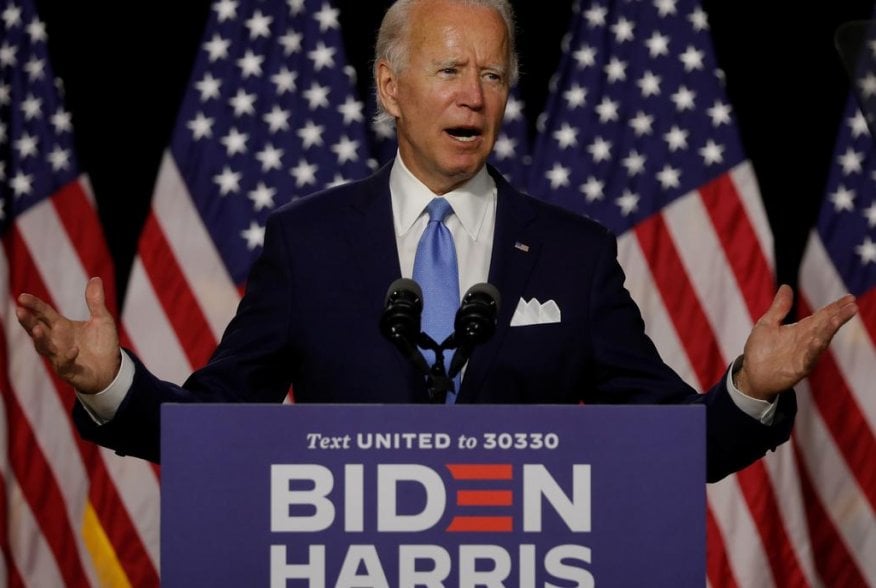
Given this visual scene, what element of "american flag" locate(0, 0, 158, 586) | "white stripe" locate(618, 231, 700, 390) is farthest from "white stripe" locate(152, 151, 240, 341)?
"white stripe" locate(618, 231, 700, 390)

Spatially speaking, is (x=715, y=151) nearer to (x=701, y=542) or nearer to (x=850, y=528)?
(x=850, y=528)

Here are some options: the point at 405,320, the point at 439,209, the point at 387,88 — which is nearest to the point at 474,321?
the point at 405,320

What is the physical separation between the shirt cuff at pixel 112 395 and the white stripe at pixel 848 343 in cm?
286

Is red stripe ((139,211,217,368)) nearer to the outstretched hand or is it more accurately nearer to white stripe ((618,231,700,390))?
white stripe ((618,231,700,390))

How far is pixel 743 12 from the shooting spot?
4.24 meters

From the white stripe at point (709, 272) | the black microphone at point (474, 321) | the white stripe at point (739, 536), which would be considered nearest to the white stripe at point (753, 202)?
the white stripe at point (709, 272)

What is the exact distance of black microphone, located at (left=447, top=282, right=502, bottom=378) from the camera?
5.07ft

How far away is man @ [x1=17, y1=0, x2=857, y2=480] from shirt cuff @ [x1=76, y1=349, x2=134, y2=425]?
12 centimetres

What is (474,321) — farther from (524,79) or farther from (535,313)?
(524,79)

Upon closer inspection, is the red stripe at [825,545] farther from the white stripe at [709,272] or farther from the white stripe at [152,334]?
the white stripe at [152,334]

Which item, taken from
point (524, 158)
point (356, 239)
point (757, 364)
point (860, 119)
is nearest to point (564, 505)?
point (757, 364)

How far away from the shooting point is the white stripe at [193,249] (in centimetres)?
411

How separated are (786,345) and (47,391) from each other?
116 inches

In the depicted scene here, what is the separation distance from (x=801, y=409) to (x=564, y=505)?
2889 mm
